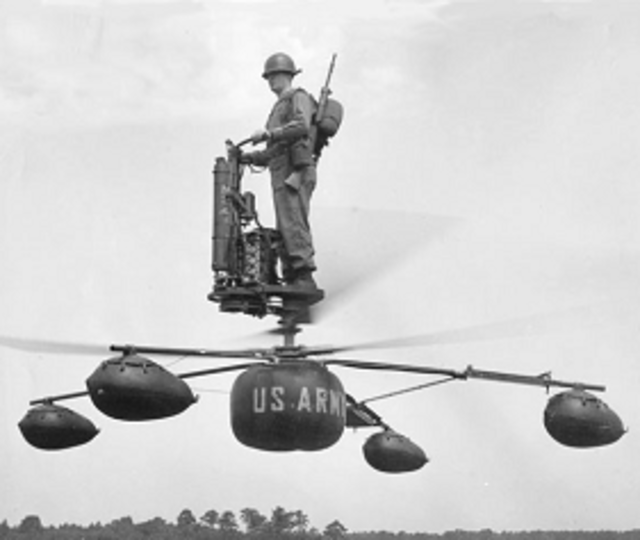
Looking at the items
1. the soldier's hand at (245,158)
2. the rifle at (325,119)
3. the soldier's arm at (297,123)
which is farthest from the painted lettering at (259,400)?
the rifle at (325,119)

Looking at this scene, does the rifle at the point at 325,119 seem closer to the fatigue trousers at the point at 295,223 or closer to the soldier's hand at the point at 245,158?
the fatigue trousers at the point at 295,223

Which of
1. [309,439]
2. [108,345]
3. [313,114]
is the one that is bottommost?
[309,439]

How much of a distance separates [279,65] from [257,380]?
9.98 feet

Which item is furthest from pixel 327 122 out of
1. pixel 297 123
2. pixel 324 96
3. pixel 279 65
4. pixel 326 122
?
pixel 279 65

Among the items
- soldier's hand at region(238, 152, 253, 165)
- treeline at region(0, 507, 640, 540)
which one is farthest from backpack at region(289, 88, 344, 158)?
treeline at region(0, 507, 640, 540)

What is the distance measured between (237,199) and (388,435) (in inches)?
172

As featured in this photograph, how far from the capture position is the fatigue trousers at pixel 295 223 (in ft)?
42.4

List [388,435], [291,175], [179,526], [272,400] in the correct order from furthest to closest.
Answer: [179,526] < [388,435] < [291,175] < [272,400]

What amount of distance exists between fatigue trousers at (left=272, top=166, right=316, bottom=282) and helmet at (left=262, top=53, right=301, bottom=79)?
98cm

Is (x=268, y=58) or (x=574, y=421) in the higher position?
(x=268, y=58)

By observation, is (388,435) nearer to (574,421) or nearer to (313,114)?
(574,421)

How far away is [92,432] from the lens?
14.3 meters

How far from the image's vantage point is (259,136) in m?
12.7

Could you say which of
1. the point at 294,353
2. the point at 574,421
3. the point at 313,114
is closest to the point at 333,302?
the point at 294,353
